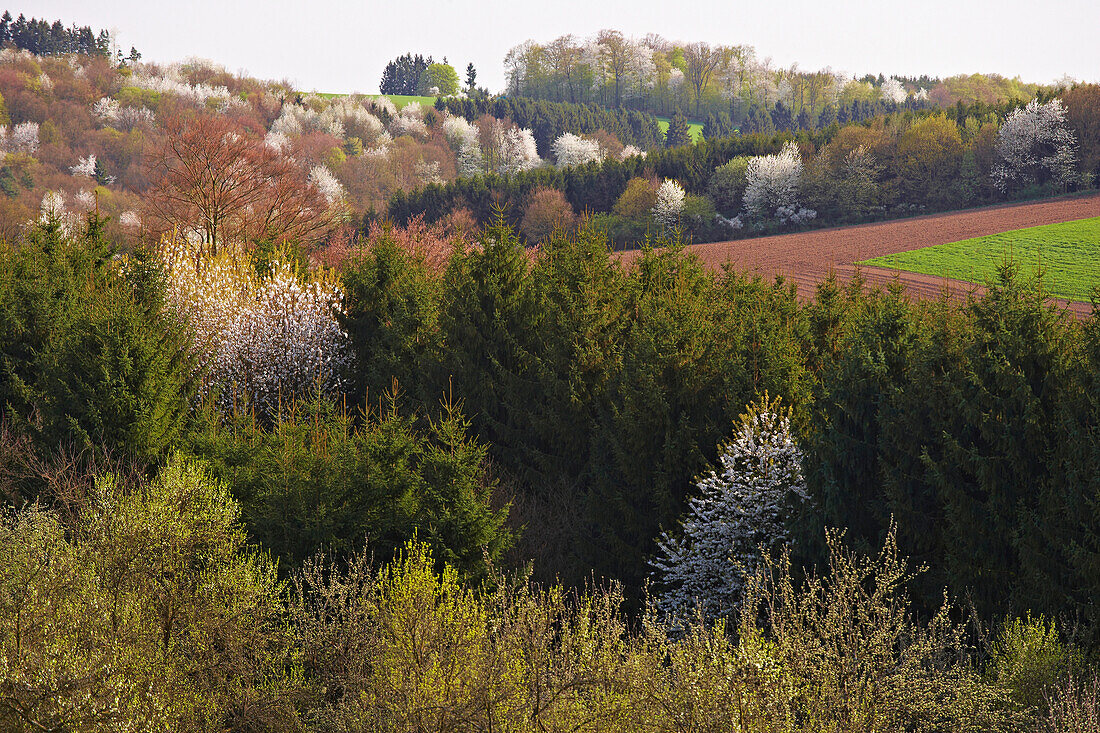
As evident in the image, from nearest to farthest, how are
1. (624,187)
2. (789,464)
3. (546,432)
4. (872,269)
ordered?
(789,464) < (546,432) < (872,269) < (624,187)

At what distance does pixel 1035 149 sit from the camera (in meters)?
50.8

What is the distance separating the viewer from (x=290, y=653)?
8812mm

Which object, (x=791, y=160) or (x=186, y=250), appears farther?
(x=791, y=160)

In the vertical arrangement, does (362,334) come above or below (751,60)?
below

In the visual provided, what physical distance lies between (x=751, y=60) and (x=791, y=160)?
201 ft

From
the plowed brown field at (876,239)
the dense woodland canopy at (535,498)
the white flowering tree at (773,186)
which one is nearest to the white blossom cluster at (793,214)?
the white flowering tree at (773,186)

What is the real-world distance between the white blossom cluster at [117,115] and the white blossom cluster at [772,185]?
5930 centimetres

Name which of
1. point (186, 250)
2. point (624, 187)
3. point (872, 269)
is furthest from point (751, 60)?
point (186, 250)

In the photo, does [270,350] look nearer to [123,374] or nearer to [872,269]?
[123,374]

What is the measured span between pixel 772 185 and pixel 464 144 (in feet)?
150

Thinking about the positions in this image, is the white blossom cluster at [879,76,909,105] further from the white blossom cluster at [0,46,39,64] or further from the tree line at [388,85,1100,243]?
the white blossom cluster at [0,46,39,64]

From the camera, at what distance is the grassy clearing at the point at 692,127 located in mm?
102925

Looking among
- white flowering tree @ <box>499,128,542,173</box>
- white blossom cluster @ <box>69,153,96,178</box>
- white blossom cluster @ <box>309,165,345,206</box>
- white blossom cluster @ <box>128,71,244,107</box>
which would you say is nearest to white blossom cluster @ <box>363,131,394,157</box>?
white blossom cluster @ <box>309,165,345,206</box>

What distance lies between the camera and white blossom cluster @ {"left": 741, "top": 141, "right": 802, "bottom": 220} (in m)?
57.2
